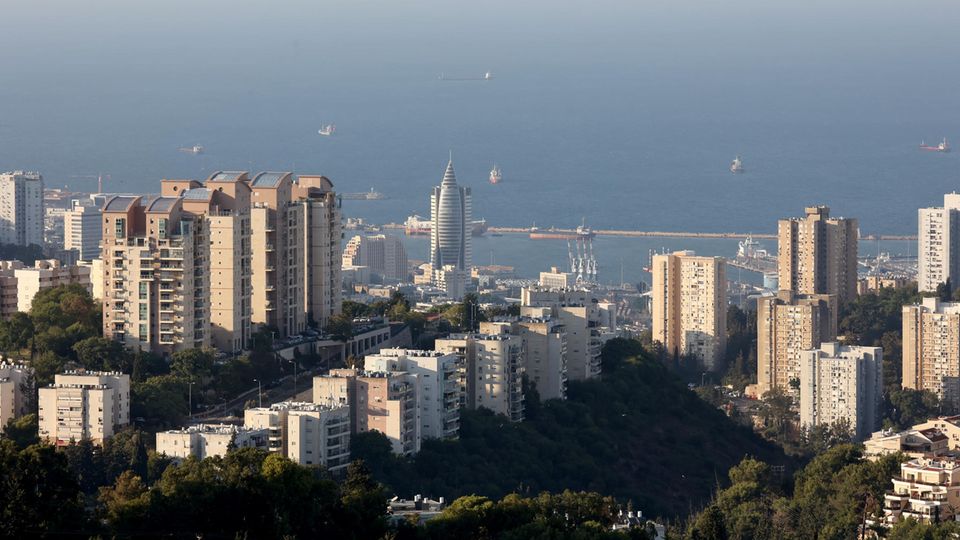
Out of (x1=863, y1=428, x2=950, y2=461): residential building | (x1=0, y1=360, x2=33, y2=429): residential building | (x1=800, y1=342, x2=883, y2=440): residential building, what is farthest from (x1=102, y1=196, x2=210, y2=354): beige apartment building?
(x1=800, y1=342, x2=883, y2=440): residential building

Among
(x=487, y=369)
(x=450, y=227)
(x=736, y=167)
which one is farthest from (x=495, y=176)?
(x=487, y=369)

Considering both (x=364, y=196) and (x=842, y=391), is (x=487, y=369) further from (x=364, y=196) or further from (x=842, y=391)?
(x=364, y=196)

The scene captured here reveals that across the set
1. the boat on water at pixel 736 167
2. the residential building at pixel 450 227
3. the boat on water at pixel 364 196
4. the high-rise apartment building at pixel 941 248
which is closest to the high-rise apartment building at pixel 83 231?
the residential building at pixel 450 227

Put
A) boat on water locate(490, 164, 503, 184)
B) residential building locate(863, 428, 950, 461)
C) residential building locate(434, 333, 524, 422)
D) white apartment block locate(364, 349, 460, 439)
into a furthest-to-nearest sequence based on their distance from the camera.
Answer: boat on water locate(490, 164, 503, 184), residential building locate(434, 333, 524, 422), residential building locate(863, 428, 950, 461), white apartment block locate(364, 349, 460, 439)

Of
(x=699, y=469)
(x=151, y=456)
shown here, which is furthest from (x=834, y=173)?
(x=151, y=456)

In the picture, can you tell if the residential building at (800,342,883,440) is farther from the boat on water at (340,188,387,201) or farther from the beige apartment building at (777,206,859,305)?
the boat on water at (340,188,387,201)

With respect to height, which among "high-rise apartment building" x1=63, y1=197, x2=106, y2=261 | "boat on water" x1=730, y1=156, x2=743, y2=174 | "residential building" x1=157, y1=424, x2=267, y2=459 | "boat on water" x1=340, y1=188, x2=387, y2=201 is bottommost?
"residential building" x1=157, y1=424, x2=267, y2=459

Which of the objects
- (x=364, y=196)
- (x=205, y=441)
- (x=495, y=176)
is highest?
(x=495, y=176)
